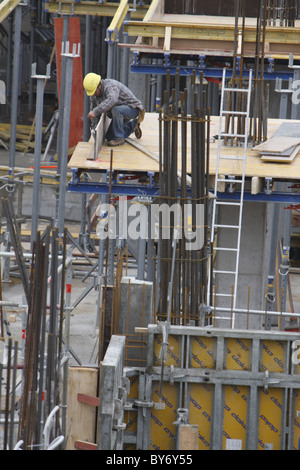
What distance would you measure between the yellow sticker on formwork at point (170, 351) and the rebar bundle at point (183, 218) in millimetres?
1025

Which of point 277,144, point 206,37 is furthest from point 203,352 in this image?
point 206,37

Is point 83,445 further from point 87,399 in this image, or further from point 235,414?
point 235,414

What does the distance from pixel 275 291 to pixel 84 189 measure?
4803mm

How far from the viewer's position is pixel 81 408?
1089 cm

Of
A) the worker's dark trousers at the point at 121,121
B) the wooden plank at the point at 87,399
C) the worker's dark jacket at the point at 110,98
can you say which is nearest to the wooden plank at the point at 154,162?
the worker's dark trousers at the point at 121,121

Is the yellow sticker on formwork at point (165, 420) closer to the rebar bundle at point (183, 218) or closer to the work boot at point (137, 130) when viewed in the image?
the rebar bundle at point (183, 218)

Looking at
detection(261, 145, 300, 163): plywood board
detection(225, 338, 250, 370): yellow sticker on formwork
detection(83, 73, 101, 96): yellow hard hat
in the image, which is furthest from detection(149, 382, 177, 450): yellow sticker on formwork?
detection(83, 73, 101, 96): yellow hard hat

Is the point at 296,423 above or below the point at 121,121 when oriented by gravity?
below

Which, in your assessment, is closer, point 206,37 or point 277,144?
point 277,144

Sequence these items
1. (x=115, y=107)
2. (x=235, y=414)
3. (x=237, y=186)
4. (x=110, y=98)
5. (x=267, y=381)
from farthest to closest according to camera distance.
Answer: (x=115, y=107) < (x=110, y=98) < (x=237, y=186) < (x=235, y=414) < (x=267, y=381)

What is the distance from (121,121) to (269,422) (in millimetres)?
5059

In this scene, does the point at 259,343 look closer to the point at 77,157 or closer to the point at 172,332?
the point at 172,332

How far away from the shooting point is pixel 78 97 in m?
21.3

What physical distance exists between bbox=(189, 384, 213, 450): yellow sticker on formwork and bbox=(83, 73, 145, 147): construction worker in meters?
4.35
